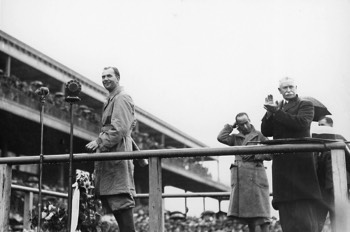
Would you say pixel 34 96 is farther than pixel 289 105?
Yes

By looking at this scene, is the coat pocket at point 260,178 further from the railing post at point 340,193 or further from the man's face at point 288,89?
the railing post at point 340,193

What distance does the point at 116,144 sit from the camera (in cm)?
563

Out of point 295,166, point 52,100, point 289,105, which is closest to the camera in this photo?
point 295,166

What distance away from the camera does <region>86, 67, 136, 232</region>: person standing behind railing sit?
18.1 ft

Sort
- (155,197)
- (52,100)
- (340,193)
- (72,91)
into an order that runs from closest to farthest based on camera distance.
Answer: (340,193) → (155,197) → (72,91) → (52,100)

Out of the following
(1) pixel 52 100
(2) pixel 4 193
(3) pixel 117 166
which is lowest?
(2) pixel 4 193


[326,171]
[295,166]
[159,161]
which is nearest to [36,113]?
[326,171]

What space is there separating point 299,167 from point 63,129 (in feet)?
69.9

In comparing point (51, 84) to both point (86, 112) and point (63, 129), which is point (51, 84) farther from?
point (63, 129)

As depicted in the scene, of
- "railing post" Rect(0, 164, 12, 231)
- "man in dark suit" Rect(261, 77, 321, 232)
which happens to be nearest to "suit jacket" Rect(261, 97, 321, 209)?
"man in dark suit" Rect(261, 77, 321, 232)

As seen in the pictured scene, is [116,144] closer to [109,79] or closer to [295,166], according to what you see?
[109,79]

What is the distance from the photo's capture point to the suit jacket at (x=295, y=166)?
523 centimetres

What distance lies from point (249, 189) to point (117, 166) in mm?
1895

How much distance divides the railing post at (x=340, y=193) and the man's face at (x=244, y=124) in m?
2.42
